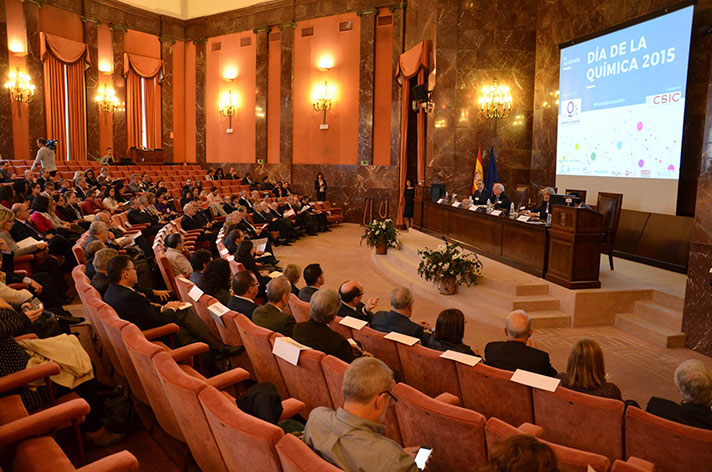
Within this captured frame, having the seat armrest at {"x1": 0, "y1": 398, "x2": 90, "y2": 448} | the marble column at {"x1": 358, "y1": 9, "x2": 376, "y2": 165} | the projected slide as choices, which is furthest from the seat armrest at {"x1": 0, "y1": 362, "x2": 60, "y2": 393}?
the marble column at {"x1": 358, "y1": 9, "x2": 376, "y2": 165}

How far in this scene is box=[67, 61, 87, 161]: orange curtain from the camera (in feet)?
50.0

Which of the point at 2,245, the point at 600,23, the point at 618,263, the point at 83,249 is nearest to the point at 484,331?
the point at 618,263

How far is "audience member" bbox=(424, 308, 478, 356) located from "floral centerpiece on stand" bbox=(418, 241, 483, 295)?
3.06m

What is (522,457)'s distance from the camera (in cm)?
137

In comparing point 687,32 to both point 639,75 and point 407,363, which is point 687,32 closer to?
point 639,75

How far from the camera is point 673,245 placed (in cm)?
752

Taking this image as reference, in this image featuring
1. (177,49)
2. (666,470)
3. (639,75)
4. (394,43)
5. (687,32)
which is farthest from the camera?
(177,49)

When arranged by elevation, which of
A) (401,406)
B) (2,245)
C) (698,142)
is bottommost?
(401,406)

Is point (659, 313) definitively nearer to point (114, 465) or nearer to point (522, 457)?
point (522, 457)

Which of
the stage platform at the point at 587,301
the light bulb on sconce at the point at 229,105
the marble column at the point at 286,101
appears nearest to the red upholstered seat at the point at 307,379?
the stage platform at the point at 587,301

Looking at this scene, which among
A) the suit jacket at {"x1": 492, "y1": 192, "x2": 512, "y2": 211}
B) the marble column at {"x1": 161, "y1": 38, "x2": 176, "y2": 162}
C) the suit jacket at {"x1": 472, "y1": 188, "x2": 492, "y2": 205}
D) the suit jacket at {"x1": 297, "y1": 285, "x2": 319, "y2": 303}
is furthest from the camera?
the marble column at {"x1": 161, "y1": 38, "x2": 176, "y2": 162}

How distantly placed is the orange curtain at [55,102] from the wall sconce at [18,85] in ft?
2.52

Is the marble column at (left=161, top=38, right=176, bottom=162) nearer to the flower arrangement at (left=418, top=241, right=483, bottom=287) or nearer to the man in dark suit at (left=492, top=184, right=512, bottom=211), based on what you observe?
the man in dark suit at (left=492, top=184, right=512, bottom=211)

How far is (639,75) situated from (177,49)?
14.7 meters
